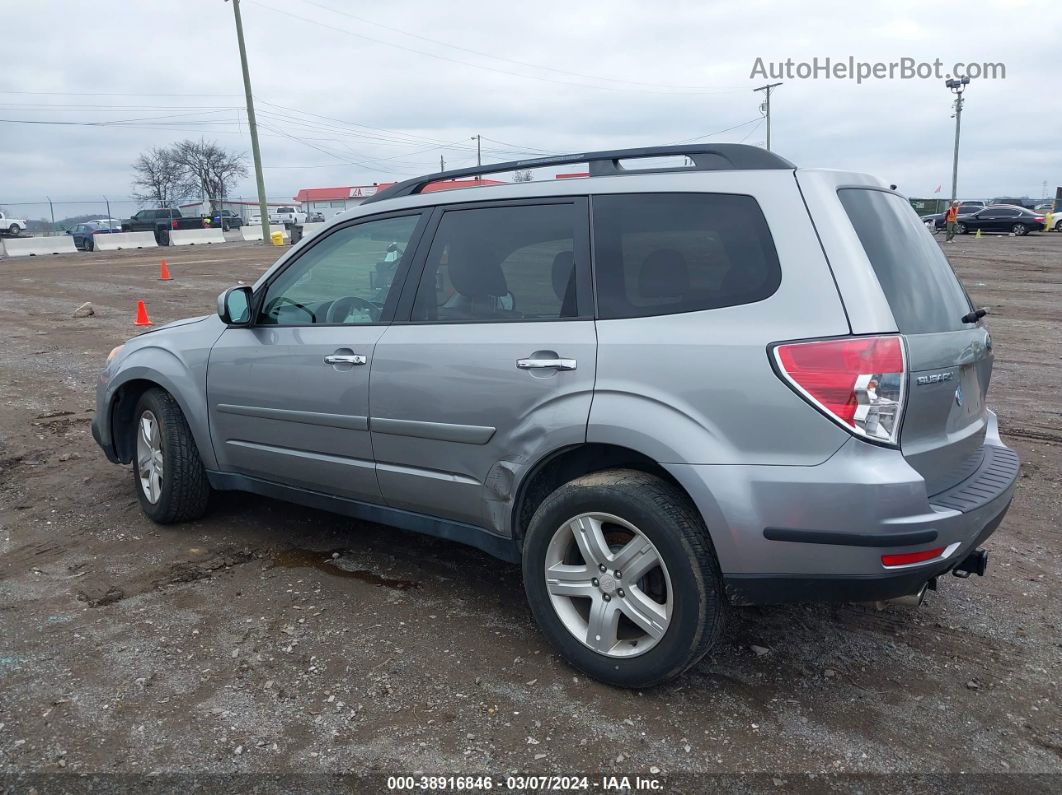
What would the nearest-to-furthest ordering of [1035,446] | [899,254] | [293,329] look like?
[899,254] < [293,329] < [1035,446]

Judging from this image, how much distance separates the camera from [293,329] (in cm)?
422

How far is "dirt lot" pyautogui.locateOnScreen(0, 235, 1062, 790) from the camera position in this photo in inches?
111

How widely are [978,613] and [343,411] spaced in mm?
2960

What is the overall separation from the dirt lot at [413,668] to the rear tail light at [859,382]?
1.08 m

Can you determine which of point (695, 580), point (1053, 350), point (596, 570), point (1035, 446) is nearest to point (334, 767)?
point (596, 570)

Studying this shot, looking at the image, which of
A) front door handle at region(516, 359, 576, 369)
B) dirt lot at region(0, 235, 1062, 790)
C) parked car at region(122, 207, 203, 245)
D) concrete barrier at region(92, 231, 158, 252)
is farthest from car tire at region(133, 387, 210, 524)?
parked car at region(122, 207, 203, 245)

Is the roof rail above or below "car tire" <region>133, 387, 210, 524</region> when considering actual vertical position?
above

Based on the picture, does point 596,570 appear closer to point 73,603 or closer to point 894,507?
point 894,507

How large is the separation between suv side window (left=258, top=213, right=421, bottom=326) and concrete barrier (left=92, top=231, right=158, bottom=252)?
119ft

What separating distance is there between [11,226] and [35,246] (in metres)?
15.6

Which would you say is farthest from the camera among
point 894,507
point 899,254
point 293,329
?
point 293,329

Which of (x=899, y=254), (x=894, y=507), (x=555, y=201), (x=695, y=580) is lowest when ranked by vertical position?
(x=695, y=580)

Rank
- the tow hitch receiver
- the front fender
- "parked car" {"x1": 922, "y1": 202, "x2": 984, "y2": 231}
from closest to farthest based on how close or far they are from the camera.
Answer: the tow hitch receiver → the front fender → "parked car" {"x1": 922, "y1": 202, "x2": 984, "y2": 231}

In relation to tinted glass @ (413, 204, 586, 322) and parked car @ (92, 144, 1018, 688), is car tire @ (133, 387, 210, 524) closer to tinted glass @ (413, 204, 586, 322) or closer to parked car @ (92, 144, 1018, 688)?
parked car @ (92, 144, 1018, 688)
